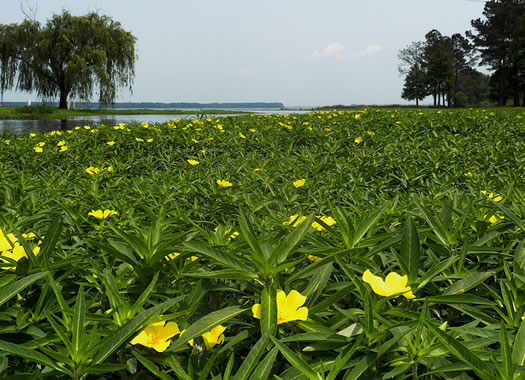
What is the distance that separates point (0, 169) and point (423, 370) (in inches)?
106

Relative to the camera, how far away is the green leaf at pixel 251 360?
0.57 metres

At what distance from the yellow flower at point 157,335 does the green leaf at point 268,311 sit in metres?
0.15

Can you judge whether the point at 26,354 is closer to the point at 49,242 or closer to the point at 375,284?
the point at 49,242

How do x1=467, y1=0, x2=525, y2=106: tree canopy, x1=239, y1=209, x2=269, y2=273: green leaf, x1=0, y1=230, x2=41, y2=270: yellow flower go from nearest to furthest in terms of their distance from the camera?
x1=239, y1=209, x2=269, y2=273: green leaf → x1=0, y1=230, x2=41, y2=270: yellow flower → x1=467, y1=0, x2=525, y2=106: tree canopy

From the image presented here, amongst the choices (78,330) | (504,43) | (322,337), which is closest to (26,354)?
(78,330)

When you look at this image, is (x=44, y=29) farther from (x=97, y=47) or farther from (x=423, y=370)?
(x=423, y=370)

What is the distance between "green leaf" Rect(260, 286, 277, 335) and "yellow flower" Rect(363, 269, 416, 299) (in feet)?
0.56

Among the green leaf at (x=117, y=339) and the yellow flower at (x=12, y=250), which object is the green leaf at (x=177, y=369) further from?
the yellow flower at (x=12, y=250)

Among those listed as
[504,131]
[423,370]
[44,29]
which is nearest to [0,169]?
[423,370]

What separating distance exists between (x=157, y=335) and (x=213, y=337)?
97 mm

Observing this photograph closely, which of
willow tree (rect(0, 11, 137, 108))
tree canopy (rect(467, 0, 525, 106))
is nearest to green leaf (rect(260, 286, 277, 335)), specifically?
willow tree (rect(0, 11, 137, 108))

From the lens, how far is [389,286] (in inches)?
29.1

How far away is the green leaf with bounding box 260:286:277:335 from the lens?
64 cm

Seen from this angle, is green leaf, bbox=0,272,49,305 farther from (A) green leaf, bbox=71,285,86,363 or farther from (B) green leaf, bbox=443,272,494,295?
(B) green leaf, bbox=443,272,494,295
